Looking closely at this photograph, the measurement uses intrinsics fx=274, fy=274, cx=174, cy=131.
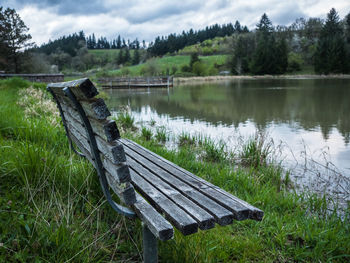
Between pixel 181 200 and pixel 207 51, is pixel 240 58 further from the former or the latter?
pixel 181 200

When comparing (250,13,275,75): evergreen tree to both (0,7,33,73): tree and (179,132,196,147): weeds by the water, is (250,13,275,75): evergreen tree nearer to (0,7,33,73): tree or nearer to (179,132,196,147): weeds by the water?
(0,7,33,73): tree

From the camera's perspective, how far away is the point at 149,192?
1.69 meters

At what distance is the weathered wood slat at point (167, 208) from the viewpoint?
1.28 metres

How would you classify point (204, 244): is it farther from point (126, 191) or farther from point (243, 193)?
point (243, 193)

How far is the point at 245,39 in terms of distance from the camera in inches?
2438

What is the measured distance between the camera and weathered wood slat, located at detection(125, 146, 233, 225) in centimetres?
139

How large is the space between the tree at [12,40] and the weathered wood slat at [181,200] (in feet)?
107

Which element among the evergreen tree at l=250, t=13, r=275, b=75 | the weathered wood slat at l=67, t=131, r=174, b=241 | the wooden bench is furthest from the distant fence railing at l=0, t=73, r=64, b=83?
the evergreen tree at l=250, t=13, r=275, b=75

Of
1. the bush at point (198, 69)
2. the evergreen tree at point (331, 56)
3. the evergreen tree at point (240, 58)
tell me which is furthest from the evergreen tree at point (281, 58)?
the bush at point (198, 69)

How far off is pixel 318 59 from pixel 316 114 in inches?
1812

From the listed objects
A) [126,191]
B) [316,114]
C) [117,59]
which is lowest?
[316,114]

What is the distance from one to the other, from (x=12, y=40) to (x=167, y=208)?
35.6 m

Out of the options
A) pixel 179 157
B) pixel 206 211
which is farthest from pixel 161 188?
pixel 179 157

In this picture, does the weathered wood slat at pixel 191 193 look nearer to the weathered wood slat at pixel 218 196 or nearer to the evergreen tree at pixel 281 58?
the weathered wood slat at pixel 218 196
